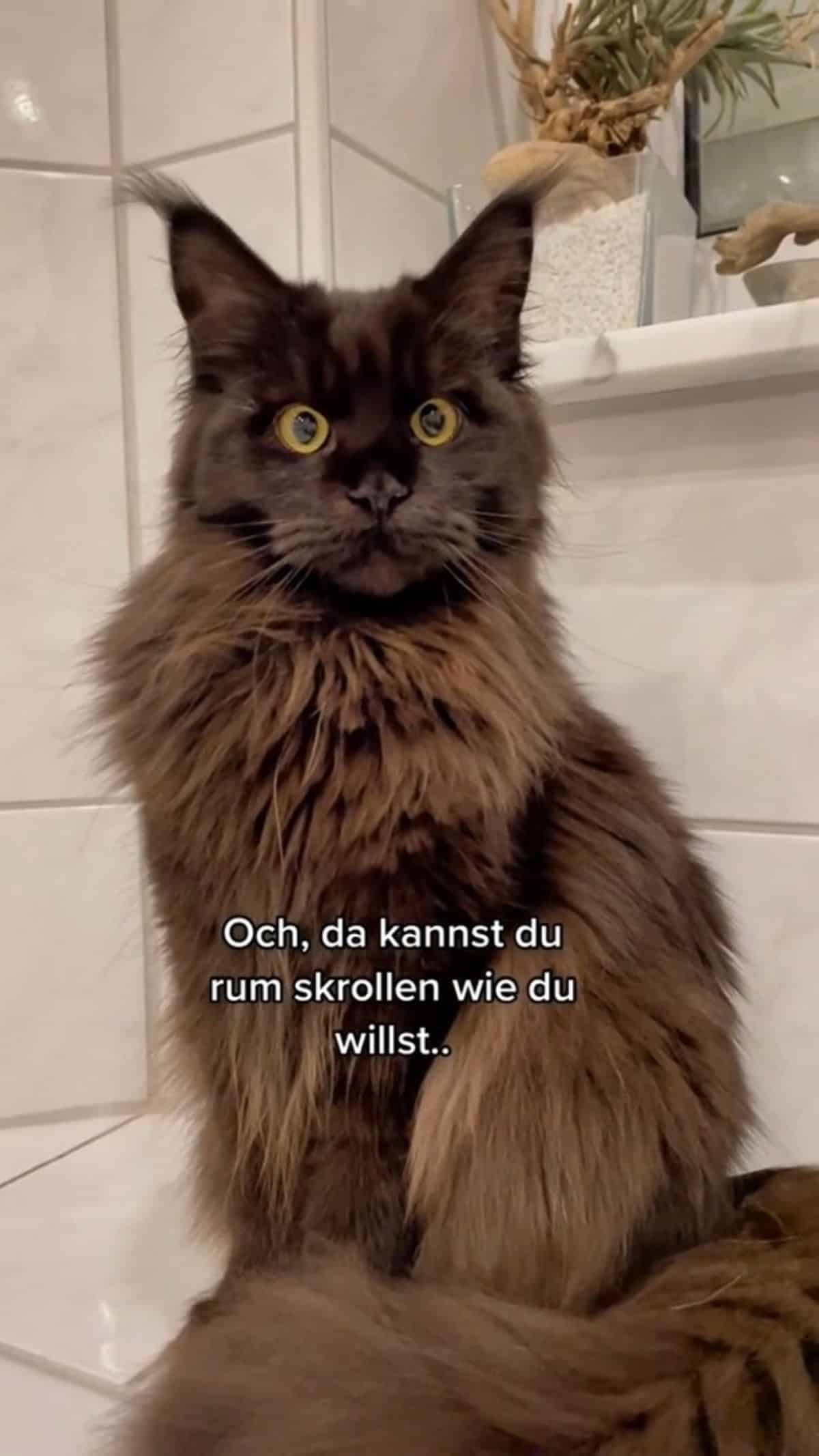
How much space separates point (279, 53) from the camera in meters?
1.19

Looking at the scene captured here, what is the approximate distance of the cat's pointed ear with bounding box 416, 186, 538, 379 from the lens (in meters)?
0.85

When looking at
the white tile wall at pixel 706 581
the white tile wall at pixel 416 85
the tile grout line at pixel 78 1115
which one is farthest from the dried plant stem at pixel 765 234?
the tile grout line at pixel 78 1115

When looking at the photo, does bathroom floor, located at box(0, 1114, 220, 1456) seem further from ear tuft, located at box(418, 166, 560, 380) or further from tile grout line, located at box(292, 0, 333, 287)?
tile grout line, located at box(292, 0, 333, 287)

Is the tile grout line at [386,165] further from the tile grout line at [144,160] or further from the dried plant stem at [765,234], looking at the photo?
the dried plant stem at [765,234]

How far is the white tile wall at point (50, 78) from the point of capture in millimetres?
1239

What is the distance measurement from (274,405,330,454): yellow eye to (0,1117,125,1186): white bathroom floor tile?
2.95ft

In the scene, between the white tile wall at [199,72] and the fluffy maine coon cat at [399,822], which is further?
the white tile wall at [199,72]

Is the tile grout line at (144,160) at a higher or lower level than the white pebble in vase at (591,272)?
higher

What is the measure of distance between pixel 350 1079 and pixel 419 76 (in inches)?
44.9

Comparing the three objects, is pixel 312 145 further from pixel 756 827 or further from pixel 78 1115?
pixel 78 1115

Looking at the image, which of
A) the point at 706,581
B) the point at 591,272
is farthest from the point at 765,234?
the point at 706,581

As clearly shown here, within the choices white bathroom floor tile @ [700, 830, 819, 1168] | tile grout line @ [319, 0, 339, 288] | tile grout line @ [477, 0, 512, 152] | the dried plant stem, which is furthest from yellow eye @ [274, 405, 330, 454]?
tile grout line @ [477, 0, 512, 152]

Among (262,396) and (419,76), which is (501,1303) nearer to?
(262,396)

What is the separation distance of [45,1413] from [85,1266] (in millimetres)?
198
